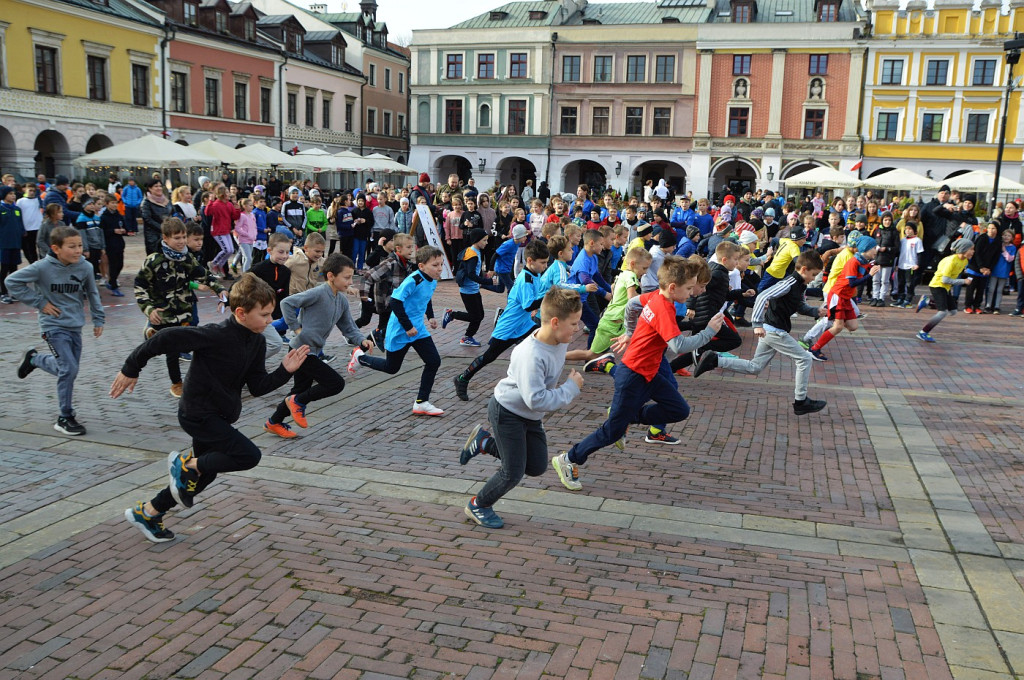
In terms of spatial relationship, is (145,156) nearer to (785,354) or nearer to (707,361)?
(707,361)

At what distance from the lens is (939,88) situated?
47719 mm

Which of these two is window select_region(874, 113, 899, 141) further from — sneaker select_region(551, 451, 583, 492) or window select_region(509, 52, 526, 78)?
sneaker select_region(551, 451, 583, 492)

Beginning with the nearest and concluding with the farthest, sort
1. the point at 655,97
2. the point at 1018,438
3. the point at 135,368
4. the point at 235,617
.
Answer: the point at 235,617
the point at 135,368
the point at 1018,438
the point at 655,97

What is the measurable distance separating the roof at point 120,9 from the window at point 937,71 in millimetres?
40552

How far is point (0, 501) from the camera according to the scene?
5.54m

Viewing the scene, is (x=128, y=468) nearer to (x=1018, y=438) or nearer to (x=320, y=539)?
(x=320, y=539)

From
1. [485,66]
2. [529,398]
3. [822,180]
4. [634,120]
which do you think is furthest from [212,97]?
[529,398]

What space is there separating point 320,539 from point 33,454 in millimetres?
2916

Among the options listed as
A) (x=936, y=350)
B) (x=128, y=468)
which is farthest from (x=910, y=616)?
(x=936, y=350)

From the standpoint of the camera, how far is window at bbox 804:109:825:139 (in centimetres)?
4909

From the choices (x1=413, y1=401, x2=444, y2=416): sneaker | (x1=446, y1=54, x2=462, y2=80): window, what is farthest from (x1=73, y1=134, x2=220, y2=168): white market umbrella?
(x1=446, y1=54, x2=462, y2=80): window

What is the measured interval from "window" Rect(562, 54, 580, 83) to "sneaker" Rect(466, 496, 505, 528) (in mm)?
50457

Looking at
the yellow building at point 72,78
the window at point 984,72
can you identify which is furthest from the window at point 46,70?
the window at point 984,72

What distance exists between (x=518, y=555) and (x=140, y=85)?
128 ft
